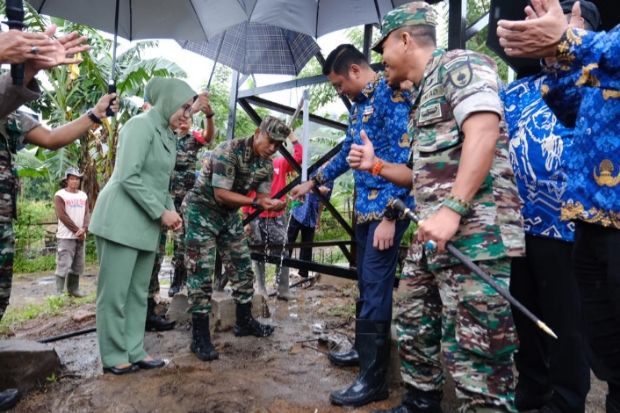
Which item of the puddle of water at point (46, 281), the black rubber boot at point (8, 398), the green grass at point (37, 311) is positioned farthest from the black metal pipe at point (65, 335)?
the puddle of water at point (46, 281)

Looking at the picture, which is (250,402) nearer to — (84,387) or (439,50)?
(84,387)

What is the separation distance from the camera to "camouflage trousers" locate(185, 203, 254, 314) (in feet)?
11.6

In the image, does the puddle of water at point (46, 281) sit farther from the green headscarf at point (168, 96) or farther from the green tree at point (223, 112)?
the green headscarf at point (168, 96)

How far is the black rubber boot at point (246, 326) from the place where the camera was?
397 cm

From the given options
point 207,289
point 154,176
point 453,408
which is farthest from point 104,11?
point 453,408

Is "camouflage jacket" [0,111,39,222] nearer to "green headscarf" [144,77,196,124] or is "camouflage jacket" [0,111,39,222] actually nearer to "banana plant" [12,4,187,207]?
"green headscarf" [144,77,196,124]

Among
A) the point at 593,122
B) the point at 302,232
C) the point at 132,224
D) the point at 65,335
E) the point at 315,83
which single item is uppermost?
the point at 315,83

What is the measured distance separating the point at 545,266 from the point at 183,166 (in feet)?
14.6

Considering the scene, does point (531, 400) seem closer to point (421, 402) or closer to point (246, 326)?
point (421, 402)

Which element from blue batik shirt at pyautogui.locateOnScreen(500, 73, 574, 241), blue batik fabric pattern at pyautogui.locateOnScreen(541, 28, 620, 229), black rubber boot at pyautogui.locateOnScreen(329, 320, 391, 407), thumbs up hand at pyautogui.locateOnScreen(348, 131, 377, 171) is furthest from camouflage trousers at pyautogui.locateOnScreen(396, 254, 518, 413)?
black rubber boot at pyautogui.locateOnScreen(329, 320, 391, 407)

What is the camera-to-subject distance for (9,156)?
8.64 feet

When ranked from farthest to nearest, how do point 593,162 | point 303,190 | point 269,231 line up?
point 269,231, point 303,190, point 593,162

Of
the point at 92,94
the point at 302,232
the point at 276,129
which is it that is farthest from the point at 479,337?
the point at 92,94

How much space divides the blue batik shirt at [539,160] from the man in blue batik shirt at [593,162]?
0.45 m
